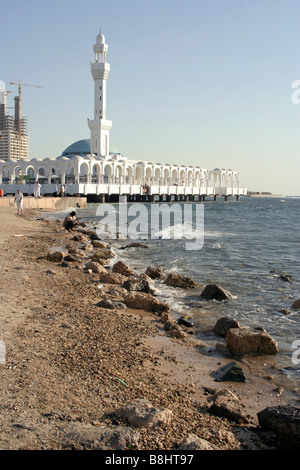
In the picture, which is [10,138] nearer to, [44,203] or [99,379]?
[44,203]

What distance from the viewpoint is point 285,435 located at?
13.4 ft

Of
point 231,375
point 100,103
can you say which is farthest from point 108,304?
point 100,103

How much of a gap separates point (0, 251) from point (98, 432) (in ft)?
31.6

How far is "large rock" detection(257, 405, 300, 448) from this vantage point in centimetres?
404

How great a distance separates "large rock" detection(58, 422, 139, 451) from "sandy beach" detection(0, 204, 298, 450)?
0.01 m

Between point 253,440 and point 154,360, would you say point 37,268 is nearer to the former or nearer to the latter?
point 154,360

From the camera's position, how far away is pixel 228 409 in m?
4.48

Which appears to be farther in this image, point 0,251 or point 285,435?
point 0,251

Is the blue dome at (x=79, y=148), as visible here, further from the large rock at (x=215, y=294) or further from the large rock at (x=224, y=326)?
the large rock at (x=224, y=326)

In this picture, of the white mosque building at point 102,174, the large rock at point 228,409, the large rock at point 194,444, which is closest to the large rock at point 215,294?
the large rock at point 228,409

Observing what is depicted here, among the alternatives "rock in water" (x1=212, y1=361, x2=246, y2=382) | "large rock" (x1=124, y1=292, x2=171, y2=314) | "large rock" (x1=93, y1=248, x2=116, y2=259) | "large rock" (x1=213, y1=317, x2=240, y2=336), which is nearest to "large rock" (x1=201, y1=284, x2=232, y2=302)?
"large rock" (x1=124, y1=292, x2=171, y2=314)

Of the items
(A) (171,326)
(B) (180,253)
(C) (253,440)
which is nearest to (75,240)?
(B) (180,253)

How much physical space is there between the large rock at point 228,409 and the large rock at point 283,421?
0.63 ft

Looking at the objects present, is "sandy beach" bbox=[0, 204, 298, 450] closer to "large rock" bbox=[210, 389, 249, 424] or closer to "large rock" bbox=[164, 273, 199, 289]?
"large rock" bbox=[210, 389, 249, 424]
